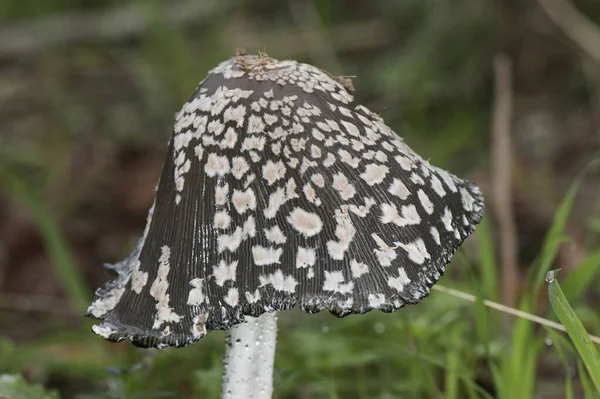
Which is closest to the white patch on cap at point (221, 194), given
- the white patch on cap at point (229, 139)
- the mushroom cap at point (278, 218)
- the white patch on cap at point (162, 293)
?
the mushroom cap at point (278, 218)

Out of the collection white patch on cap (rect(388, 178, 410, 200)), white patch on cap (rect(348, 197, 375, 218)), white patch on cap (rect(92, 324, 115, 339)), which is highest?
white patch on cap (rect(388, 178, 410, 200))

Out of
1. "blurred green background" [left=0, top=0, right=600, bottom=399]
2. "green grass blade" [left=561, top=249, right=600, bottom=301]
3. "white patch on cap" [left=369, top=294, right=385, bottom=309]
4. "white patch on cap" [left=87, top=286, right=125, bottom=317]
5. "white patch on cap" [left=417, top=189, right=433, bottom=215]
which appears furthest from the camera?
"blurred green background" [left=0, top=0, right=600, bottom=399]

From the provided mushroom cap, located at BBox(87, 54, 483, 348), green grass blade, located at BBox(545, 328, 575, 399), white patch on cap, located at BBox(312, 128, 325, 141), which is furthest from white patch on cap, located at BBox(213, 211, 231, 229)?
green grass blade, located at BBox(545, 328, 575, 399)

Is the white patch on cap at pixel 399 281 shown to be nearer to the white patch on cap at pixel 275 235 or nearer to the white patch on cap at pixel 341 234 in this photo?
the white patch on cap at pixel 341 234

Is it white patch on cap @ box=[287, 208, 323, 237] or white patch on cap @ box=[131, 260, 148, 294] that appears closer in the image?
white patch on cap @ box=[287, 208, 323, 237]

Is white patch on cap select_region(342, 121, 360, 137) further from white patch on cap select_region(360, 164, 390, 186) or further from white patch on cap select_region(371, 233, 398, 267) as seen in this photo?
white patch on cap select_region(371, 233, 398, 267)
